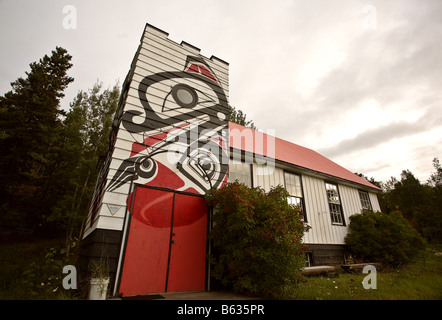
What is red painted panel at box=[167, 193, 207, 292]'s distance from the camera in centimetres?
444

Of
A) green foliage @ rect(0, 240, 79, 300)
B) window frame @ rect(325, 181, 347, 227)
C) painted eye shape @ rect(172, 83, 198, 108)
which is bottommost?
green foliage @ rect(0, 240, 79, 300)

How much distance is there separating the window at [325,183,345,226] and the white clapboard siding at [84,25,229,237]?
771cm

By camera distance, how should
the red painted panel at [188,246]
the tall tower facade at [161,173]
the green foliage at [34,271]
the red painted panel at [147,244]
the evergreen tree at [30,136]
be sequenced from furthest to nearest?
the evergreen tree at [30,136] < the red painted panel at [188,246] < the tall tower facade at [161,173] < the red painted panel at [147,244] < the green foliage at [34,271]

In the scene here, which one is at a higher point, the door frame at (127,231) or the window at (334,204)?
the window at (334,204)

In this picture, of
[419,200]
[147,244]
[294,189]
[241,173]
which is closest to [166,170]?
[147,244]

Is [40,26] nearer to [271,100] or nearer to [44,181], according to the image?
[271,100]

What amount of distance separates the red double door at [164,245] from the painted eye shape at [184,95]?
292 cm

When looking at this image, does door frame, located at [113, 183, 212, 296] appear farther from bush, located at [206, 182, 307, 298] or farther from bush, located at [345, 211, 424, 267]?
bush, located at [345, 211, 424, 267]

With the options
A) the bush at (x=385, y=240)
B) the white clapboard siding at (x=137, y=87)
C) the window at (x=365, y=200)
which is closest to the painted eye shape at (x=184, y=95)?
the white clapboard siding at (x=137, y=87)

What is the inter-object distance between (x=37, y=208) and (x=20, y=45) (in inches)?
602

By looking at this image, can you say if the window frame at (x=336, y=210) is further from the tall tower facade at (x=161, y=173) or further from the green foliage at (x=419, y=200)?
the green foliage at (x=419, y=200)

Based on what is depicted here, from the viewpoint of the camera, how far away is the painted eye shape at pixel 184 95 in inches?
239

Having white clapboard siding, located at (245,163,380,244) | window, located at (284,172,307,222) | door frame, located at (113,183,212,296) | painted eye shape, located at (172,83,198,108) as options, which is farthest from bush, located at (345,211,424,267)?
painted eye shape, located at (172,83,198,108)
